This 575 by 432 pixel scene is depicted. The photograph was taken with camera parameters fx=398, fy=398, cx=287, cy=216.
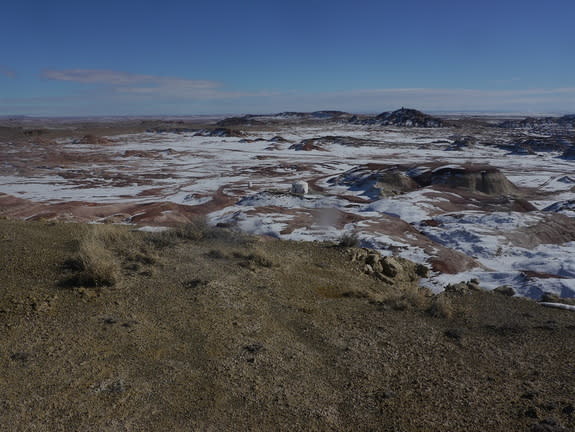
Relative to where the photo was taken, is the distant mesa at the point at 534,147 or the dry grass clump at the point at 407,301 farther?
the distant mesa at the point at 534,147

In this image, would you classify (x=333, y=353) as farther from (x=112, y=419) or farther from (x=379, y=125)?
(x=379, y=125)

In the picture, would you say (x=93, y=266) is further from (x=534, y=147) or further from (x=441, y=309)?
(x=534, y=147)

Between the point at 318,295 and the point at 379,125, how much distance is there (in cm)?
12029

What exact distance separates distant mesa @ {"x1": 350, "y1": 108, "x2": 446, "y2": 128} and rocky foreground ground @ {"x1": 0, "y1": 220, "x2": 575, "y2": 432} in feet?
383

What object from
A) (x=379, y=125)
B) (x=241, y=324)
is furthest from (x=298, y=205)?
(x=379, y=125)

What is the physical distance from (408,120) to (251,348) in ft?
409

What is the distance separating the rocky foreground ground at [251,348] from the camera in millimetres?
4414

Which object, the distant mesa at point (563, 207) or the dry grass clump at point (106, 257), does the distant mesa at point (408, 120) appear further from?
the dry grass clump at point (106, 257)

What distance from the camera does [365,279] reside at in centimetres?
905

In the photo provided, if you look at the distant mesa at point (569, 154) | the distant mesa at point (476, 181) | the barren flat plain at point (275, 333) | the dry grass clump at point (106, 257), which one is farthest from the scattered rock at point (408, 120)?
the dry grass clump at point (106, 257)

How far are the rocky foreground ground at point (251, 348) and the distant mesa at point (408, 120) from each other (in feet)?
383

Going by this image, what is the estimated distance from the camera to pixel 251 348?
5598mm

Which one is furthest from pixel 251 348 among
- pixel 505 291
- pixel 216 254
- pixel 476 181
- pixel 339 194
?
pixel 476 181

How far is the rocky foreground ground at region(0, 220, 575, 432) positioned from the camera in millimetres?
4414
